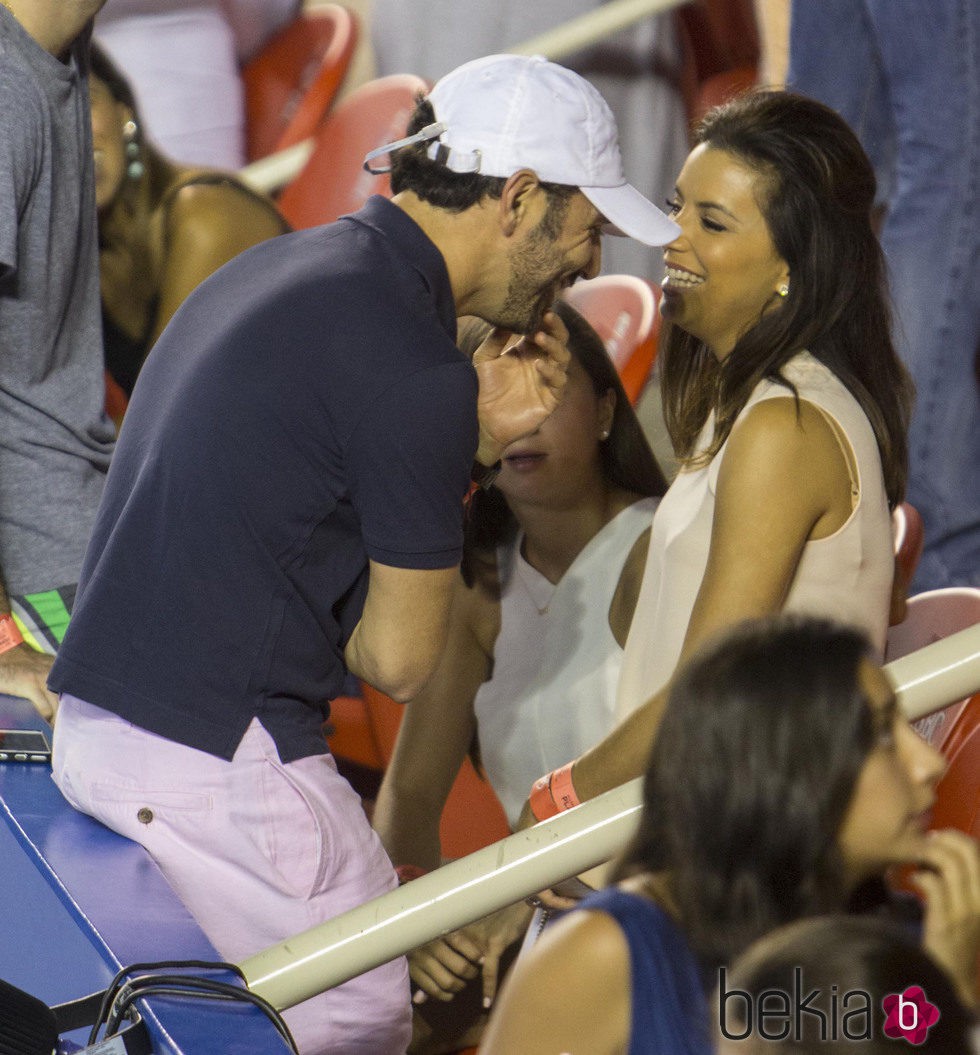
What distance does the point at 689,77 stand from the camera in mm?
3896

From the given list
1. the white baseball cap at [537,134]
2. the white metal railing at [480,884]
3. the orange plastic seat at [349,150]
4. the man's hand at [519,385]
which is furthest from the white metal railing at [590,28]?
the white metal railing at [480,884]

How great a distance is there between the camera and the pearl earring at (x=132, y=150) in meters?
3.29

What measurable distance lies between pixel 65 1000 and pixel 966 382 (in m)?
2.28

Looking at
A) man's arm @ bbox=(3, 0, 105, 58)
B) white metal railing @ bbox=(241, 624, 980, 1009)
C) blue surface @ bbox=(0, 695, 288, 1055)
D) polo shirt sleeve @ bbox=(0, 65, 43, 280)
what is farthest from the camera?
man's arm @ bbox=(3, 0, 105, 58)

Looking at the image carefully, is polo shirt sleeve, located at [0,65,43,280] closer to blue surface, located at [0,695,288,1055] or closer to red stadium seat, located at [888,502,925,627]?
blue surface, located at [0,695,288,1055]

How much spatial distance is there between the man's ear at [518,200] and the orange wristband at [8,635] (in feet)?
2.55

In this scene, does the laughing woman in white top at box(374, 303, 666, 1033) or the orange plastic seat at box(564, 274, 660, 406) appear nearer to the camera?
the laughing woman in white top at box(374, 303, 666, 1033)

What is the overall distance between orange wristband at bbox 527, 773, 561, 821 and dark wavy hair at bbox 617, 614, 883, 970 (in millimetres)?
666

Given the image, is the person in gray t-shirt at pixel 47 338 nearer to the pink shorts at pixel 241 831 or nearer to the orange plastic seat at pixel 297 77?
the pink shorts at pixel 241 831

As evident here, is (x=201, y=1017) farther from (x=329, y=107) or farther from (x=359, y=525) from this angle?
(x=329, y=107)

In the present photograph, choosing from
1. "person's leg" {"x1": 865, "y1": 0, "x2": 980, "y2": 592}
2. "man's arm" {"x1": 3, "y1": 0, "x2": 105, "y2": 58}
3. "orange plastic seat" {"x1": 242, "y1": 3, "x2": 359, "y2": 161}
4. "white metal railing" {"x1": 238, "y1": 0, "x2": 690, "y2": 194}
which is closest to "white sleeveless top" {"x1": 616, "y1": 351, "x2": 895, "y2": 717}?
"man's arm" {"x1": 3, "y1": 0, "x2": 105, "y2": 58}

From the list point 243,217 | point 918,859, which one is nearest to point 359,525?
point 918,859

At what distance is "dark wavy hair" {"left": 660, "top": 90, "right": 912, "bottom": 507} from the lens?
1747 mm

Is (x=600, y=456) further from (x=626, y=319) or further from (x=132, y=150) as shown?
(x=132, y=150)
